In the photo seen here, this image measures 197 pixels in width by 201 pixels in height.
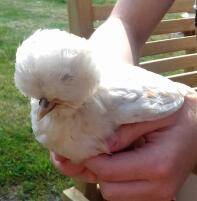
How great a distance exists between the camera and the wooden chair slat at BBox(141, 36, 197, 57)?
1.38m

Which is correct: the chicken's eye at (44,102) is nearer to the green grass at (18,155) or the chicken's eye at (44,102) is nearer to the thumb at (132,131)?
the thumb at (132,131)

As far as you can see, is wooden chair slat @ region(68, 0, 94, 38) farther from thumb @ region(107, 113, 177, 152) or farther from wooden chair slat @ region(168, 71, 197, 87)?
thumb @ region(107, 113, 177, 152)

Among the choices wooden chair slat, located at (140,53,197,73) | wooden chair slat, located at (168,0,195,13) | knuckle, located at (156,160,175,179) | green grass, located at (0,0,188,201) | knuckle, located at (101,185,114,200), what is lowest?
green grass, located at (0,0,188,201)

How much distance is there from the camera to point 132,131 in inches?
30.5

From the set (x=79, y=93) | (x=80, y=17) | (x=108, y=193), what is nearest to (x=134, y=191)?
(x=108, y=193)

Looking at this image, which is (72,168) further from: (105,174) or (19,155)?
(19,155)

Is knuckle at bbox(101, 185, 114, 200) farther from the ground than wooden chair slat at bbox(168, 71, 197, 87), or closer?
farther from the ground

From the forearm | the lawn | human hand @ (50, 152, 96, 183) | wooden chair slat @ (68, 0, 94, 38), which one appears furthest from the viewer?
the lawn

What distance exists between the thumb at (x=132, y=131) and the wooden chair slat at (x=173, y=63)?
0.59m

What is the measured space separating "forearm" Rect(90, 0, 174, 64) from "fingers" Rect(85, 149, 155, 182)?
0.23 meters

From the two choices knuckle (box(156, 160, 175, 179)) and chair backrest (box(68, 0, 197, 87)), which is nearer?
knuckle (box(156, 160, 175, 179))

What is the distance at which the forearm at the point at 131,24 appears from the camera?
957 millimetres

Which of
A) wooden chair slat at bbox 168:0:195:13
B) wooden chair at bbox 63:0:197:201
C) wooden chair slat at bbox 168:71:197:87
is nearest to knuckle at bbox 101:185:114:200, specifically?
wooden chair at bbox 63:0:197:201

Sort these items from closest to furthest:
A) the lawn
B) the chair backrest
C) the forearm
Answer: the forearm → the chair backrest → the lawn
